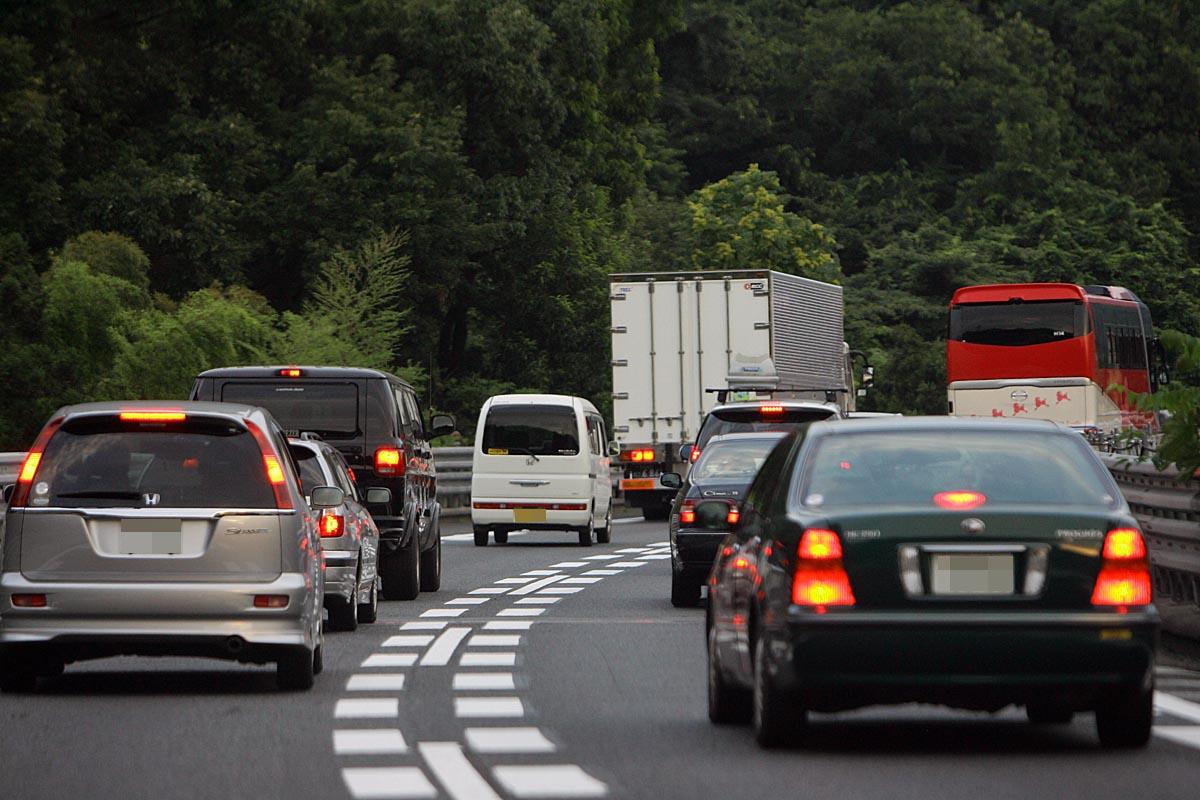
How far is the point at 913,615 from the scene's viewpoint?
10141 millimetres

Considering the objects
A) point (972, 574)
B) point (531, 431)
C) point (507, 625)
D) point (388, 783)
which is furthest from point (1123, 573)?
point (531, 431)

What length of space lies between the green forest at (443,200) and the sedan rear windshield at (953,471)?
107 feet

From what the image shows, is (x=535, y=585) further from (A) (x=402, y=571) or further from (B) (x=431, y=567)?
(A) (x=402, y=571)

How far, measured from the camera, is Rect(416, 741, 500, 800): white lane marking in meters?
9.38

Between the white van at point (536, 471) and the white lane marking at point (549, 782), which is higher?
the white van at point (536, 471)

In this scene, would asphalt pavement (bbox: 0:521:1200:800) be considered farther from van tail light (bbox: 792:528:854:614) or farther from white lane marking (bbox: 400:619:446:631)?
white lane marking (bbox: 400:619:446:631)

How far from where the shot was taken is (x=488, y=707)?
12.7 meters

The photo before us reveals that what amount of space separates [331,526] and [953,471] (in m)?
7.62

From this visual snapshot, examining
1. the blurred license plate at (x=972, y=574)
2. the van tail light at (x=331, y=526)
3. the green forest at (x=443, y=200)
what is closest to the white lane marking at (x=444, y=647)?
the van tail light at (x=331, y=526)

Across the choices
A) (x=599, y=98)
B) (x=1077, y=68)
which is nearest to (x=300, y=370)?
(x=599, y=98)

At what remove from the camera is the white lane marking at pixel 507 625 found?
1834cm

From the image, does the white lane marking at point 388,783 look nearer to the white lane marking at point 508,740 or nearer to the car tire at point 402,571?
the white lane marking at point 508,740

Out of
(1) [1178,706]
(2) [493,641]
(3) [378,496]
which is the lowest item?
(1) [1178,706]

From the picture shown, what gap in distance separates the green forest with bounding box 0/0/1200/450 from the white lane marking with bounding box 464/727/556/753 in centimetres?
3152
